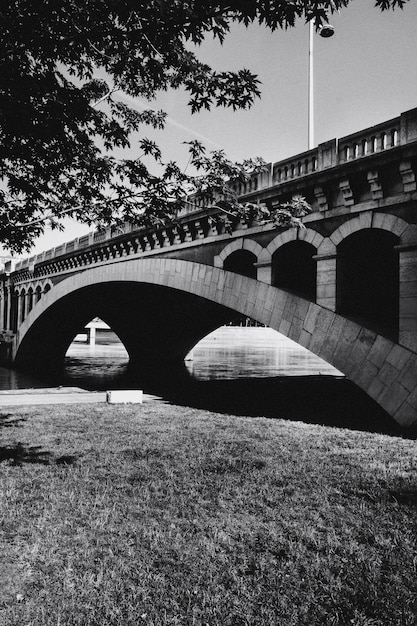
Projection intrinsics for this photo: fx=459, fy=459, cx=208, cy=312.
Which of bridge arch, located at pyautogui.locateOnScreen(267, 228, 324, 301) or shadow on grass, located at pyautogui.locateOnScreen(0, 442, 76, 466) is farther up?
bridge arch, located at pyautogui.locateOnScreen(267, 228, 324, 301)

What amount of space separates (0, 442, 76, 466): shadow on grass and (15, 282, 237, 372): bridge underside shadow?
2421 cm

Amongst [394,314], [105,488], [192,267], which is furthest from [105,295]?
[105,488]

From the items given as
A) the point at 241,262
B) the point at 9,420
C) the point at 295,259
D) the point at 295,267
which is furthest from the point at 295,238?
the point at 9,420

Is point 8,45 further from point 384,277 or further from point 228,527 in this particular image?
point 384,277

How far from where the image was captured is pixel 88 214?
9.38m

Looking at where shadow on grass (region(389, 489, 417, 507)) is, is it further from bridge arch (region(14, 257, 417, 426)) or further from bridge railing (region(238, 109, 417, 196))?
bridge railing (region(238, 109, 417, 196))

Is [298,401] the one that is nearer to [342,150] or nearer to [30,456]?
[342,150]

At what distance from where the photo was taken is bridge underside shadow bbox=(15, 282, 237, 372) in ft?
117

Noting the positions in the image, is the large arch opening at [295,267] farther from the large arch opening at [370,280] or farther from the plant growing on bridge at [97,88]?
the plant growing on bridge at [97,88]

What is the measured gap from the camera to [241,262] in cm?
1955

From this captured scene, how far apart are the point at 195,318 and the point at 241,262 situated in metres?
19.9

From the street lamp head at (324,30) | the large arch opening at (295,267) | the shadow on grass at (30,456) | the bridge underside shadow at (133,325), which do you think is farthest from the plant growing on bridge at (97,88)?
the bridge underside shadow at (133,325)

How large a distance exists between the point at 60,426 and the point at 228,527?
7.18m

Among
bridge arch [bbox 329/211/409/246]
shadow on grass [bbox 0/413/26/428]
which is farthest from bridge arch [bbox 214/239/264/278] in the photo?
shadow on grass [bbox 0/413/26/428]
